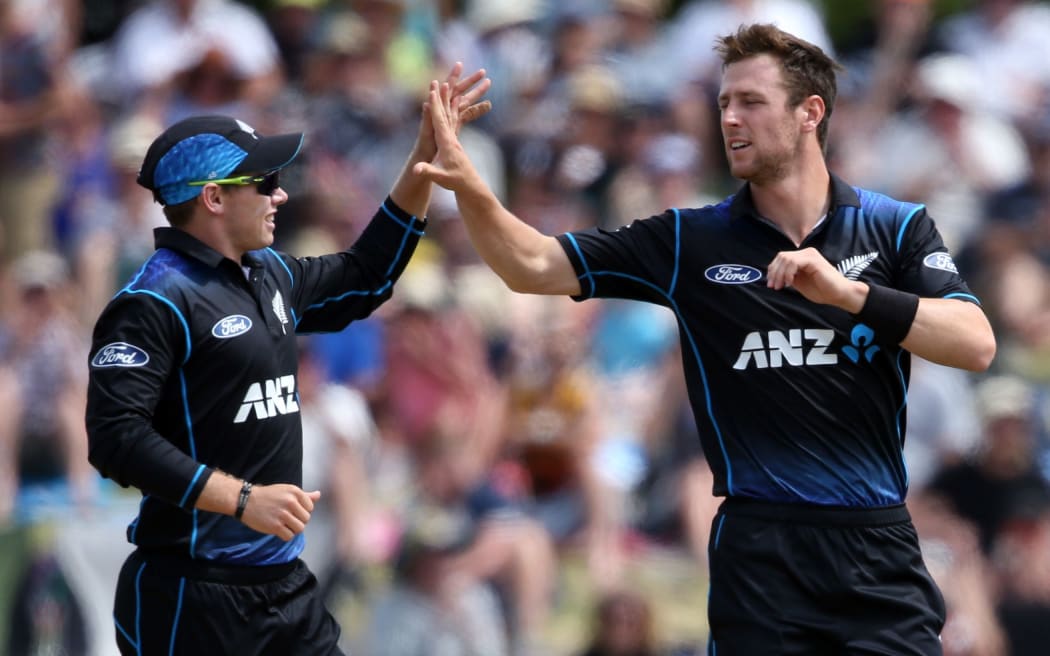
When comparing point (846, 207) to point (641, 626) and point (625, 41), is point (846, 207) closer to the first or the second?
point (641, 626)

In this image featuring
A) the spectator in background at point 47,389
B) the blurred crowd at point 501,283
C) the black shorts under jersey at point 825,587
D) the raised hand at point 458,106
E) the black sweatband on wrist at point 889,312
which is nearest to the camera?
the black sweatband on wrist at point 889,312

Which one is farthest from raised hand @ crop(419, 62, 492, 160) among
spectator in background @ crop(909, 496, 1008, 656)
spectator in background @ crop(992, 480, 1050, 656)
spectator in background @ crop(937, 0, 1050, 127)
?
spectator in background @ crop(937, 0, 1050, 127)

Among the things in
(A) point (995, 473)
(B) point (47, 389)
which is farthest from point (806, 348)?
(B) point (47, 389)

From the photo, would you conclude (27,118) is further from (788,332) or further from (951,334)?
(951,334)

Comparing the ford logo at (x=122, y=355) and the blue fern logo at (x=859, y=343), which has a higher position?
the ford logo at (x=122, y=355)

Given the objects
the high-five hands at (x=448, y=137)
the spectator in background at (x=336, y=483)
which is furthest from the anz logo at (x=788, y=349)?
the spectator in background at (x=336, y=483)

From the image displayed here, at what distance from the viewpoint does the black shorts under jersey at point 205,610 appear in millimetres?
4406

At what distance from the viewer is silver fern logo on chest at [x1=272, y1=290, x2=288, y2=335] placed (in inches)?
181

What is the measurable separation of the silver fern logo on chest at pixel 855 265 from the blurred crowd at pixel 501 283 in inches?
160

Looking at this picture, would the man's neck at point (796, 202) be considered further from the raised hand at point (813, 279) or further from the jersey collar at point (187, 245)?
the jersey collar at point (187, 245)

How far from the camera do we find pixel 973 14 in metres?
11.0

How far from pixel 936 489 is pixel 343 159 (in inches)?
166

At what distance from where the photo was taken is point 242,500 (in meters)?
4.18

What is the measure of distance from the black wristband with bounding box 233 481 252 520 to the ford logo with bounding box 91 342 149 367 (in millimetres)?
429
